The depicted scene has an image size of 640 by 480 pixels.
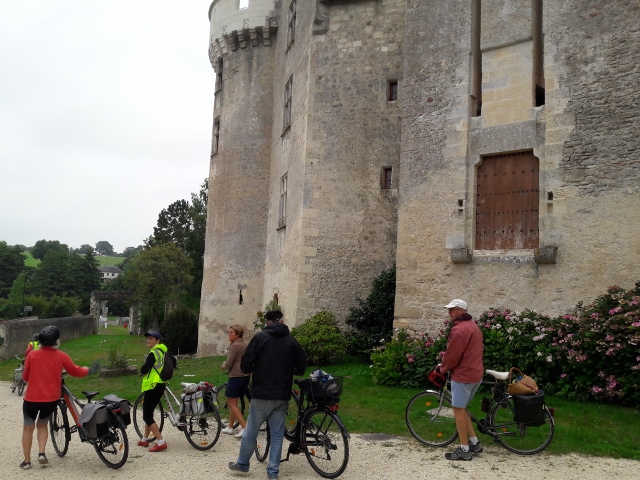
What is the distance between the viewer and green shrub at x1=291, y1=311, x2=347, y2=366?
1325 centimetres

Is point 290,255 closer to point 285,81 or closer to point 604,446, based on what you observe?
point 285,81

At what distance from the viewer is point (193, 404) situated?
6.87 m

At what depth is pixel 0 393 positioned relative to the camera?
13.5 m

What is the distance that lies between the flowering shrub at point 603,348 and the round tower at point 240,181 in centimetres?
1193

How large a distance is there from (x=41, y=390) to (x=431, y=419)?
179 inches

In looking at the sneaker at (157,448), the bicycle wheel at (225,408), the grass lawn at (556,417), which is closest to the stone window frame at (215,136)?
the grass lawn at (556,417)

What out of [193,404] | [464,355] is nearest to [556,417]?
[464,355]

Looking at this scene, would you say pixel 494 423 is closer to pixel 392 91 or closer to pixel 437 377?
pixel 437 377

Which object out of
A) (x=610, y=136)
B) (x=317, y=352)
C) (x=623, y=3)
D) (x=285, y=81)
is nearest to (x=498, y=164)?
(x=610, y=136)

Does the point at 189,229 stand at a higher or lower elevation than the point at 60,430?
higher

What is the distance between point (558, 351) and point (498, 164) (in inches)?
153

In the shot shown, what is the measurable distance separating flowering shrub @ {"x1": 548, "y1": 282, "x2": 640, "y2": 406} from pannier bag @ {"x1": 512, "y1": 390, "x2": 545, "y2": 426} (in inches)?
Result: 109

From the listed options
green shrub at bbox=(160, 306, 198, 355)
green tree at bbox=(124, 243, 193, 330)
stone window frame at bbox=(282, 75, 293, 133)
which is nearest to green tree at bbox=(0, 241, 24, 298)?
green tree at bbox=(124, 243, 193, 330)

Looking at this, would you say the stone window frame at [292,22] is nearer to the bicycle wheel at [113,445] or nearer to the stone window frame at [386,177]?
the stone window frame at [386,177]
